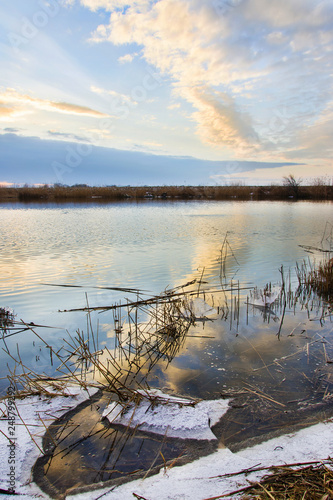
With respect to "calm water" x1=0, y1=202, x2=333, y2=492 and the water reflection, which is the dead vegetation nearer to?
"calm water" x1=0, y1=202, x2=333, y2=492

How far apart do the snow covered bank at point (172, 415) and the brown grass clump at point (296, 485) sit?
639 millimetres

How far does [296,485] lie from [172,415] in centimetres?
109

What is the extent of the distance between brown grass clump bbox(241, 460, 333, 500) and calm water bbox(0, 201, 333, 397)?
1145 millimetres

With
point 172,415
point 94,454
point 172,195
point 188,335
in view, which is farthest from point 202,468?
point 172,195

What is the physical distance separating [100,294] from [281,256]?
621 cm

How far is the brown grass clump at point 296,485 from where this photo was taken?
1.63 metres

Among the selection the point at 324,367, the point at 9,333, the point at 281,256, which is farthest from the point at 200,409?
the point at 281,256

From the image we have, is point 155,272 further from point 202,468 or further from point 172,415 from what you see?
point 202,468

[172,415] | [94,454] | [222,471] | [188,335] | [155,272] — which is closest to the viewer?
[222,471]

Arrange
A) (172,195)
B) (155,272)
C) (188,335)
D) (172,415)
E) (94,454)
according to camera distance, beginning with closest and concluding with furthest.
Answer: (94,454)
(172,415)
(188,335)
(155,272)
(172,195)

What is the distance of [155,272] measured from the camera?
7809 mm

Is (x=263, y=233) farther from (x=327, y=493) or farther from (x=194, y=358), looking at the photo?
(x=327, y=493)

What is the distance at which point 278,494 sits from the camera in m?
1.68

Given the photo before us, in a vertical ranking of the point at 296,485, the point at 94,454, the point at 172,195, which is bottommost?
the point at 94,454
